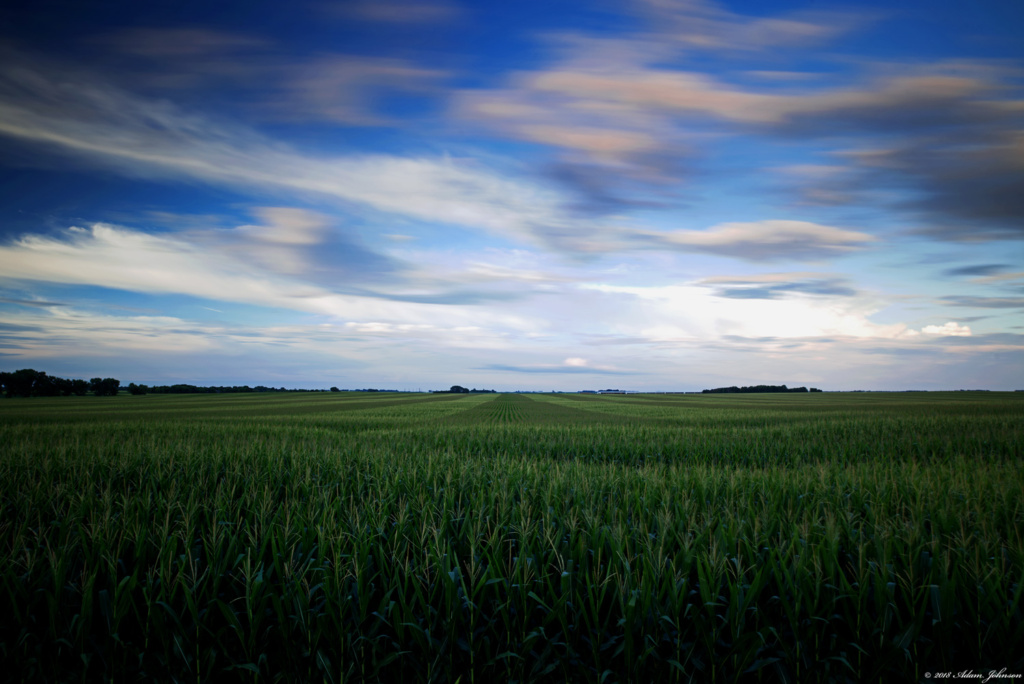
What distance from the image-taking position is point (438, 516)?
5.93 metres

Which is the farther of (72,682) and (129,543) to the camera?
(129,543)

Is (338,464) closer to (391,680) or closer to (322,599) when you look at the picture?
(322,599)

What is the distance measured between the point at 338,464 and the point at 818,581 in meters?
8.78

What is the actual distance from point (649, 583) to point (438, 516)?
320 cm

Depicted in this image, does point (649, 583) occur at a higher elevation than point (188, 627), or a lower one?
higher

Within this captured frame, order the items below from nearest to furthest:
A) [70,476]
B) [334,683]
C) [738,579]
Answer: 1. [334,683]
2. [738,579]
3. [70,476]

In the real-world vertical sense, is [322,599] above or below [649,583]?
below

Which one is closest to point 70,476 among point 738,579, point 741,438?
point 738,579

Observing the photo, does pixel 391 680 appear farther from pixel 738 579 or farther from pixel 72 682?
pixel 738 579

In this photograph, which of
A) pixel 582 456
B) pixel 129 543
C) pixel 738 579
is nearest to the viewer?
pixel 738 579

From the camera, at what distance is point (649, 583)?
3.57 m

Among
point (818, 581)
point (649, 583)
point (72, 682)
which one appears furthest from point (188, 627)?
point (818, 581)

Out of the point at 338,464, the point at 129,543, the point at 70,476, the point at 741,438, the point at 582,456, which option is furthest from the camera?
the point at 741,438

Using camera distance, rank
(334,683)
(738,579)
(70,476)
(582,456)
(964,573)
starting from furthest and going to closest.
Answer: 1. (582,456)
2. (70,476)
3. (964,573)
4. (738,579)
5. (334,683)
